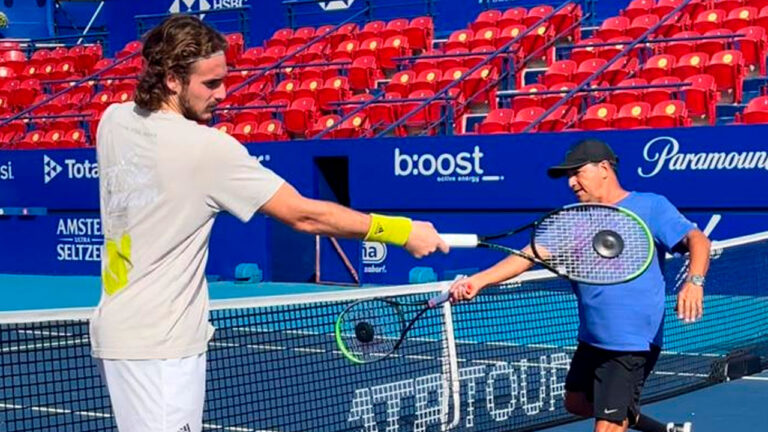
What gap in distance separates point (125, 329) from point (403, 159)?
13833mm

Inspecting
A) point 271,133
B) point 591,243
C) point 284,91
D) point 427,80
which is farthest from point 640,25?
point 591,243

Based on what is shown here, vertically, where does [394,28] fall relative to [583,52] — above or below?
above

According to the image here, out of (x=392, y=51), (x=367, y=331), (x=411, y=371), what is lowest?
(x=411, y=371)

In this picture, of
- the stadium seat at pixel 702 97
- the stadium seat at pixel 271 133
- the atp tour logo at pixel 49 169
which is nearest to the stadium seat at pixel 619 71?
the stadium seat at pixel 702 97

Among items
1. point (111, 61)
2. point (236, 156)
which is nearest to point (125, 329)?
point (236, 156)

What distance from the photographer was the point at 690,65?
17.4 m

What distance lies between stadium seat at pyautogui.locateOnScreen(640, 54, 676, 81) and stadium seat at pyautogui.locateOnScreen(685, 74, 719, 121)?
0.88m

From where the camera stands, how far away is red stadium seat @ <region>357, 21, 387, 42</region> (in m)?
22.8

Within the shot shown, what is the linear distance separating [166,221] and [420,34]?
18.5 m

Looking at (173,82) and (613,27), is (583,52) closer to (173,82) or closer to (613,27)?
(613,27)

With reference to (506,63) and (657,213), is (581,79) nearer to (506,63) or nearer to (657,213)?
(506,63)

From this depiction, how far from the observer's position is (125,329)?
153 inches

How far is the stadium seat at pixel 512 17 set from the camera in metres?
21.2

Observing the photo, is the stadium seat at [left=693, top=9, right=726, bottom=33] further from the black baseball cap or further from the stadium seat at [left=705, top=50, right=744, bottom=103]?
the black baseball cap
